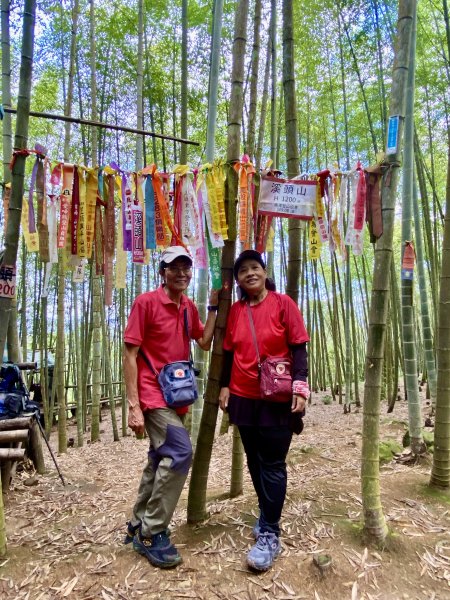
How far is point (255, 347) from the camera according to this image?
2100mm

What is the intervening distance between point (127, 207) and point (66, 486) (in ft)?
8.35

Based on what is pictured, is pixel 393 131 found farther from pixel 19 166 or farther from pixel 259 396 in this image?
pixel 19 166

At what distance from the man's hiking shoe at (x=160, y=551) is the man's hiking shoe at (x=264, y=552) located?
1.17 ft

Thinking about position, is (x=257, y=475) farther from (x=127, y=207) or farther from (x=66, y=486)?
(x=66, y=486)

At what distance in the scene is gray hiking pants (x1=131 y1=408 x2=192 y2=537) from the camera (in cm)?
202

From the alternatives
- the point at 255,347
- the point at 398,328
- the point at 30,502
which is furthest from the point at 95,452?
the point at 398,328

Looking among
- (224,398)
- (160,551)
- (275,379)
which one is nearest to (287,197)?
(275,379)

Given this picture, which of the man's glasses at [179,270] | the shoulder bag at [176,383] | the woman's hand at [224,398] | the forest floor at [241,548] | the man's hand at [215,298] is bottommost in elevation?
the forest floor at [241,548]

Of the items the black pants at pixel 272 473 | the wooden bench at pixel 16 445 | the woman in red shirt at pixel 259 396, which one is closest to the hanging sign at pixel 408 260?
the woman in red shirt at pixel 259 396

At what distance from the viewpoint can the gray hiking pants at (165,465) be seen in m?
2.02

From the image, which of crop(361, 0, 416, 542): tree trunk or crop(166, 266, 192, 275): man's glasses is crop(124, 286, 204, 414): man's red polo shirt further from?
crop(361, 0, 416, 542): tree trunk

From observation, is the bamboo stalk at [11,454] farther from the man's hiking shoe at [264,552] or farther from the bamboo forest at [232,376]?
the man's hiking shoe at [264,552]

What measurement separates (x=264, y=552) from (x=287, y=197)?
6.11 feet

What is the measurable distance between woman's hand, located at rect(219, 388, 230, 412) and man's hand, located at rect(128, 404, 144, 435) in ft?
1.40
